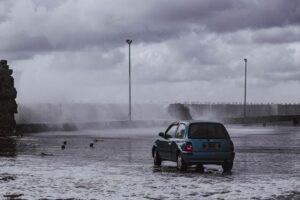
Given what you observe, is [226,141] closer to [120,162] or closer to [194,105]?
[120,162]

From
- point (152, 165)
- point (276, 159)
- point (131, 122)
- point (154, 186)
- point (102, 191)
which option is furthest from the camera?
point (131, 122)

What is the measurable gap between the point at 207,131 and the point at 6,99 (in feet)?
89.6

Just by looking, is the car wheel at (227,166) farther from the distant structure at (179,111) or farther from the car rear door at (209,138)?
the distant structure at (179,111)

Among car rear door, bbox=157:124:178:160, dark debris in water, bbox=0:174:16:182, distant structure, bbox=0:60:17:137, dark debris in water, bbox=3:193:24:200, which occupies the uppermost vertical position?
distant structure, bbox=0:60:17:137

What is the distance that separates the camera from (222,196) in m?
12.8

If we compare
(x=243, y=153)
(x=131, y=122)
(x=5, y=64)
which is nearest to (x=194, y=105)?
(x=131, y=122)

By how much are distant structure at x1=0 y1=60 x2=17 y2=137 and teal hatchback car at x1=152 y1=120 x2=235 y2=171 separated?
26.0 meters

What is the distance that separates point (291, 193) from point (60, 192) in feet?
16.6

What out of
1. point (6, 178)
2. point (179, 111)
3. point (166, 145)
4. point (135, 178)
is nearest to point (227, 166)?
point (166, 145)

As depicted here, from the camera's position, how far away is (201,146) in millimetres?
18719

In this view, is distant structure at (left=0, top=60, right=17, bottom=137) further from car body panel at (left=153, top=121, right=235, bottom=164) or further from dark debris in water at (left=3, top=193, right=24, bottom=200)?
dark debris in water at (left=3, top=193, right=24, bottom=200)

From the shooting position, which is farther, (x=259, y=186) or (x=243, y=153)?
(x=243, y=153)

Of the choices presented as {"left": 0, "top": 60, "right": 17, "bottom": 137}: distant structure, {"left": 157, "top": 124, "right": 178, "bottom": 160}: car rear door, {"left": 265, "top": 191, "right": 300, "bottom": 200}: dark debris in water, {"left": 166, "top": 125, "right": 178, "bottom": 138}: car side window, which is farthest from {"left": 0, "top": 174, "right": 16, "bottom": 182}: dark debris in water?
{"left": 0, "top": 60, "right": 17, "bottom": 137}: distant structure

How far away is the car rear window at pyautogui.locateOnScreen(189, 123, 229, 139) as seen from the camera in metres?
19.0
